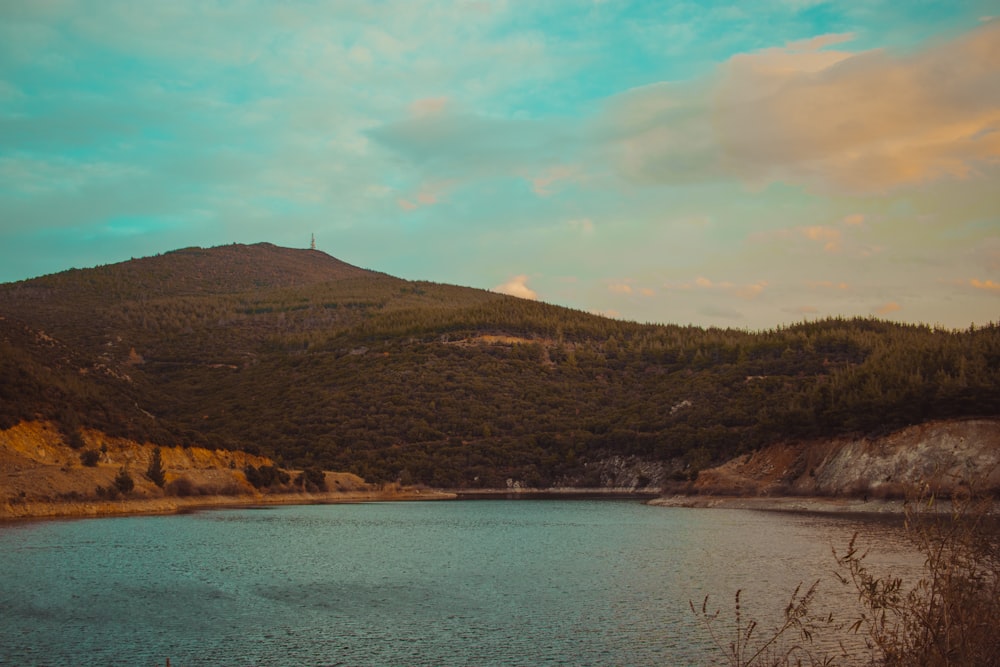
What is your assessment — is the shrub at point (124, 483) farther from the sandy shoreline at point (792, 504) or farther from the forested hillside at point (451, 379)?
the sandy shoreline at point (792, 504)

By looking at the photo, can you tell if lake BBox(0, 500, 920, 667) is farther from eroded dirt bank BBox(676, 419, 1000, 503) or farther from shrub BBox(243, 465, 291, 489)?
shrub BBox(243, 465, 291, 489)

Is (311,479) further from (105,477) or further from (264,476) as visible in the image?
(105,477)

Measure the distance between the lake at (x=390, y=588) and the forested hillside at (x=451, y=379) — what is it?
24.7m

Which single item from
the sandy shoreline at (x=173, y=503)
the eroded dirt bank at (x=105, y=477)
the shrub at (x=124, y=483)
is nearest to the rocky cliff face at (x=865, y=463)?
the sandy shoreline at (x=173, y=503)

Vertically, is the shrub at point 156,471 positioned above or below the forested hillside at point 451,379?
below

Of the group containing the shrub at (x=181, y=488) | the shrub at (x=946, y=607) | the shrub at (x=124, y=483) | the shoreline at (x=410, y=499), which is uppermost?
the shrub at (x=946, y=607)

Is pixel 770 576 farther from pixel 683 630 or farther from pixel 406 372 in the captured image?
pixel 406 372

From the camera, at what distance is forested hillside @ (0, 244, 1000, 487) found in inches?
3039

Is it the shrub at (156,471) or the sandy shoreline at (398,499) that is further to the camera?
the shrub at (156,471)

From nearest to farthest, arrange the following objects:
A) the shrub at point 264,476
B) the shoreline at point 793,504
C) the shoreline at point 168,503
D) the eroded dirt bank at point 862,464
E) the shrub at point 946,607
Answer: the shrub at point 946,607
the shoreline at point 168,503
the eroded dirt bank at point 862,464
the shoreline at point 793,504
the shrub at point 264,476

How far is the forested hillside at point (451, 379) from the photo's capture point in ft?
253

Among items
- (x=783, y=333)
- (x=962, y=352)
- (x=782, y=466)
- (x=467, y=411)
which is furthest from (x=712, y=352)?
(x=962, y=352)

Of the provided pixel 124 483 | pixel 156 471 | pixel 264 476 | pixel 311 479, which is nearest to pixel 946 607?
pixel 124 483

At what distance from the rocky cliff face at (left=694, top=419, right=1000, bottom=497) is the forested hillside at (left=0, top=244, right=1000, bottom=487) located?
6.09 feet
